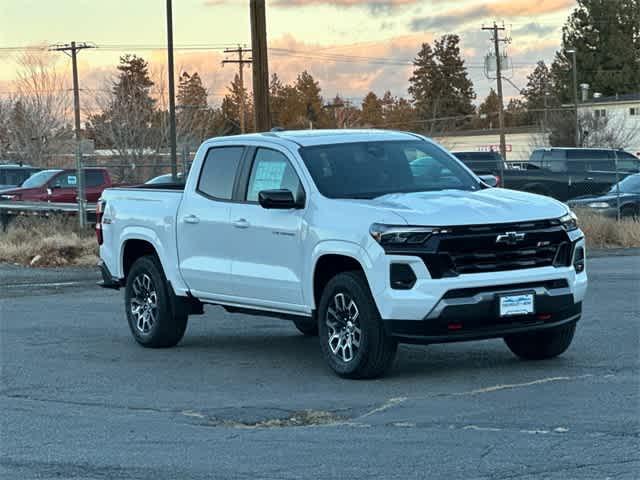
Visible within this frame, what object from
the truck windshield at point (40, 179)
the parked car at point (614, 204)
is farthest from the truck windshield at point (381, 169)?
the truck windshield at point (40, 179)

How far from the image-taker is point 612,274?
760 inches

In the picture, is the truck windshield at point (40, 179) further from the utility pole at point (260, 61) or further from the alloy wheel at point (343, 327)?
the alloy wheel at point (343, 327)

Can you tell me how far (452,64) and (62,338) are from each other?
11651 centimetres

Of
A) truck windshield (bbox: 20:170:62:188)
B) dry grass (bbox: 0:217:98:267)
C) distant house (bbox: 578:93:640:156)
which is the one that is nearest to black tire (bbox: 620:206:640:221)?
dry grass (bbox: 0:217:98:267)

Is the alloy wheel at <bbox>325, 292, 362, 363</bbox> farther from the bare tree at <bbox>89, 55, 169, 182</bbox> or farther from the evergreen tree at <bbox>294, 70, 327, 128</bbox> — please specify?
the evergreen tree at <bbox>294, 70, 327, 128</bbox>

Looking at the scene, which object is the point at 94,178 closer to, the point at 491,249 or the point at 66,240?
the point at 66,240

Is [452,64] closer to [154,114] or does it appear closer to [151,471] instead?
[154,114]

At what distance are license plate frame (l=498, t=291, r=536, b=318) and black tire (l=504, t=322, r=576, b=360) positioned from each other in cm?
78

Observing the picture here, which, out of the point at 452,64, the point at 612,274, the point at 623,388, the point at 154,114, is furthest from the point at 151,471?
the point at 452,64

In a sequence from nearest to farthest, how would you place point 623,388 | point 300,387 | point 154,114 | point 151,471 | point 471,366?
1. point 151,471
2. point 623,388
3. point 300,387
4. point 471,366
5. point 154,114

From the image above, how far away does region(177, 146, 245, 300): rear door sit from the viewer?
38.7 feet

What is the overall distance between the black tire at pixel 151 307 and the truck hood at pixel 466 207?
2864 millimetres

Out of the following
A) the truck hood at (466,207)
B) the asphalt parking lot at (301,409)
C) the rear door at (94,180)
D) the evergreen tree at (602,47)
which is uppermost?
the evergreen tree at (602,47)

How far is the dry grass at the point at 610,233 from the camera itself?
25.7 metres
